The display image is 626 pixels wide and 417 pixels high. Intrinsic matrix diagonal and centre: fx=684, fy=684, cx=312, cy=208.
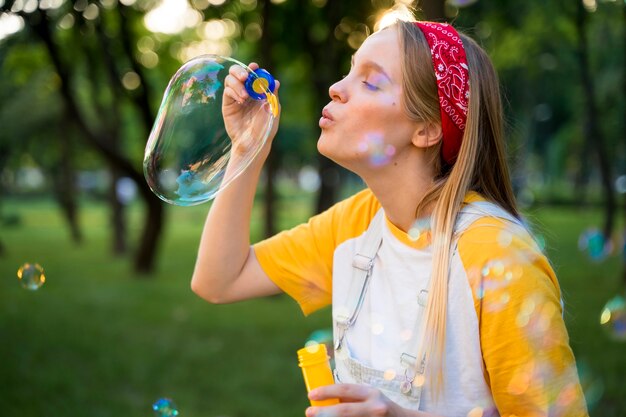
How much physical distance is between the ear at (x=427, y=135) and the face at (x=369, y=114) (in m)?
0.03

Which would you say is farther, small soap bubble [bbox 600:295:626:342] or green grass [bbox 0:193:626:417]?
green grass [bbox 0:193:626:417]

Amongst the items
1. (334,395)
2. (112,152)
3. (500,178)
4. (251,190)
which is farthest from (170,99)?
(112,152)

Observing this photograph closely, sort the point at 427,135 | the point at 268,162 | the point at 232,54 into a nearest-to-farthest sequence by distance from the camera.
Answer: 1. the point at 427,135
2. the point at 268,162
3. the point at 232,54

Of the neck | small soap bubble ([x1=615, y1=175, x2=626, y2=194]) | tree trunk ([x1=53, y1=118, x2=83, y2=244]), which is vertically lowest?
small soap bubble ([x1=615, y1=175, x2=626, y2=194])

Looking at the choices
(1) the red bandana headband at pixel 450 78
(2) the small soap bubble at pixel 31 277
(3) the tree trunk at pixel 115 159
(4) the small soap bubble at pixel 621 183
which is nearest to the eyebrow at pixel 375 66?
(1) the red bandana headband at pixel 450 78

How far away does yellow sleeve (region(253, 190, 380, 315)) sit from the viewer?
208cm

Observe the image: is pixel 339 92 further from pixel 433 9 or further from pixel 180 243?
pixel 180 243

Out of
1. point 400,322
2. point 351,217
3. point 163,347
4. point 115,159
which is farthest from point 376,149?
point 115,159

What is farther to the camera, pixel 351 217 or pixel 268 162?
pixel 268 162

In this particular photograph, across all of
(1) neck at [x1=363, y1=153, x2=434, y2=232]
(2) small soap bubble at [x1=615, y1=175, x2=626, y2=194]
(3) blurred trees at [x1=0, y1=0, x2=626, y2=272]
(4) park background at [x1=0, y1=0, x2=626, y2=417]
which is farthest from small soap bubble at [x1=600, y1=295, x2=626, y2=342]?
(2) small soap bubble at [x1=615, y1=175, x2=626, y2=194]

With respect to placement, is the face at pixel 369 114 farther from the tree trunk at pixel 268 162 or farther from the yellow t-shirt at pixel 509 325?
the tree trunk at pixel 268 162

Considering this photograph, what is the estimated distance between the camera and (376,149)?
1795 millimetres

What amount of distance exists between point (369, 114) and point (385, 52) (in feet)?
0.58

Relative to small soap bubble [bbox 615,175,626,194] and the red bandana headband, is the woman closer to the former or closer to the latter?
the red bandana headband
